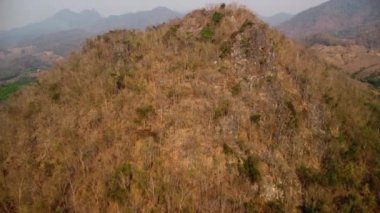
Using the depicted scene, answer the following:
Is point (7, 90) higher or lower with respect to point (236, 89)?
lower

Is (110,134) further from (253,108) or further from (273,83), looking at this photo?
(273,83)

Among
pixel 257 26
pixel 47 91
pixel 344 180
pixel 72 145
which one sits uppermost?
pixel 257 26

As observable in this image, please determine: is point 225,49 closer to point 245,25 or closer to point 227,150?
point 245,25

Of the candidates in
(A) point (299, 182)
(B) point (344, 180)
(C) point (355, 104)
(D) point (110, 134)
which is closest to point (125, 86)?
(D) point (110, 134)

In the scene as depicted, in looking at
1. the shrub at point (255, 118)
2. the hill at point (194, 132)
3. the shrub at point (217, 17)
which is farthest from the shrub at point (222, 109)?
the shrub at point (217, 17)

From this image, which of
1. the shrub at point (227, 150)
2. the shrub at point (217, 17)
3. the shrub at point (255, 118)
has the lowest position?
the shrub at point (227, 150)

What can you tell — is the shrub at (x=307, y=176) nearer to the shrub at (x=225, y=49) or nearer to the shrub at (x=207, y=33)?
the shrub at (x=225, y=49)

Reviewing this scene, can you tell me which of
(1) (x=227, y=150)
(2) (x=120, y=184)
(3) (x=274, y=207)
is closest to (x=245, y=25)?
(1) (x=227, y=150)
